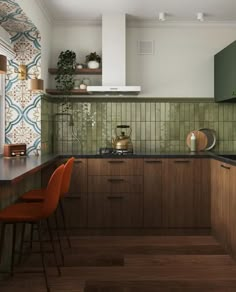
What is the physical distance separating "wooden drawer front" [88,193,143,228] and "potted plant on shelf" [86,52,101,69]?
1.52 meters

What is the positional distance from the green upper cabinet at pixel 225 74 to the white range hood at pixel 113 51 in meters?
0.97

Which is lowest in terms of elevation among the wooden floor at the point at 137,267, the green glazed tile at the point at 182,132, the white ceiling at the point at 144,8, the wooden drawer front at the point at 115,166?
the wooden floor at the point at 137,267

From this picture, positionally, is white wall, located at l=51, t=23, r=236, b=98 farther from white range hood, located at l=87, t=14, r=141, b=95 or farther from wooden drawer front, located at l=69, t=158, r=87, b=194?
wooden drawer front, located at l=69, t=158, r=87, b=194

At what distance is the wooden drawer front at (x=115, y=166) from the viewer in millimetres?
4933

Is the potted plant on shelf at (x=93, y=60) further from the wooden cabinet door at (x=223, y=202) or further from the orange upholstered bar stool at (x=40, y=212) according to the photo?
the orange upholstered bar stool at (x=40, y=212)

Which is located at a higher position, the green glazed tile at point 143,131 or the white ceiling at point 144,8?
the white ceiling at point 144,8

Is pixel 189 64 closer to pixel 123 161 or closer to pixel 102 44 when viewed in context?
pixel 102 44

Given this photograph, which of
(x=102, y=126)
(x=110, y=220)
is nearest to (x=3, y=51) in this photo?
(x=102, y=126)

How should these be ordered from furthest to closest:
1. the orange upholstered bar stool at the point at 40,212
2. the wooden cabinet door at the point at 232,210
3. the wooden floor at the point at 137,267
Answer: the wooden cabinet door at the point at 232,210 < the wooden floor at the point at 137,267 < the orange upholstered bar stool at the point at 40,212

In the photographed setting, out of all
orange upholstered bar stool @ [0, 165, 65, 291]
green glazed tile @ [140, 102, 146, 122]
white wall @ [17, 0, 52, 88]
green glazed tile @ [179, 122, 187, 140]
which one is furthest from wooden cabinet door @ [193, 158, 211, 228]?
orange upholstered bar stool @ [0, 165, 65, 291]

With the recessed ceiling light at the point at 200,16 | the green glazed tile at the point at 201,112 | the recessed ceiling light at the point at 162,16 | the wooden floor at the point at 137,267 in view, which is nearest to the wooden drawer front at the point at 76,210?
the wooden floor at the point at 137,267

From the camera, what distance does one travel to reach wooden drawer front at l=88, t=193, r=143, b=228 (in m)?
4.96

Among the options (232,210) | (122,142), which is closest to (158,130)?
(122,142)

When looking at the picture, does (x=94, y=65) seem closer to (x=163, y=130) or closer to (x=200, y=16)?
(x=163, y=130)
